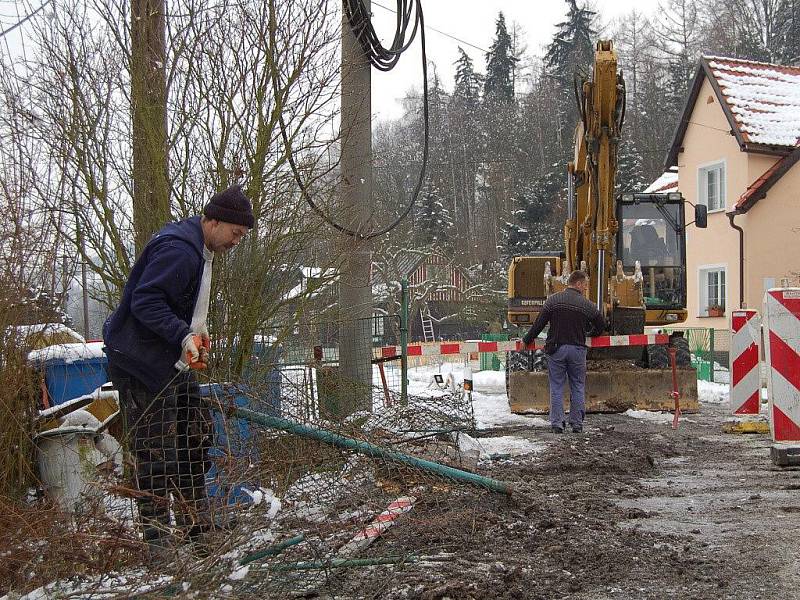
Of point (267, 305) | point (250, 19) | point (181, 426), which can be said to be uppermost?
point (250, 19)

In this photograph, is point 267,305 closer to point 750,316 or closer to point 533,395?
point 533,395

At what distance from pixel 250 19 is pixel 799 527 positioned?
5.39 meters

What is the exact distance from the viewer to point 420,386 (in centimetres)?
1669

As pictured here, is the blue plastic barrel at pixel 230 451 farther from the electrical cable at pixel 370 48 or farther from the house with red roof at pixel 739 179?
the house with red roof at pixel 739 179

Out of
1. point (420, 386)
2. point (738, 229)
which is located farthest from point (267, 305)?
point (738, 229)

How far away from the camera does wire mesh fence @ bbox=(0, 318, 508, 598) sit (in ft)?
13.0

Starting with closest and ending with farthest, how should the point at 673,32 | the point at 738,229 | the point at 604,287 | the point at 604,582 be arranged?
the point at 604,582 → the point at 604,287 → the point at 738,229 → the point at 673,32

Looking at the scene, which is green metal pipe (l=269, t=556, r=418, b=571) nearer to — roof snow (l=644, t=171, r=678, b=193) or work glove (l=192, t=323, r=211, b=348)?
work glove (l=192, t=323, r=211, b=348)

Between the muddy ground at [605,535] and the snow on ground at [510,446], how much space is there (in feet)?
1.61

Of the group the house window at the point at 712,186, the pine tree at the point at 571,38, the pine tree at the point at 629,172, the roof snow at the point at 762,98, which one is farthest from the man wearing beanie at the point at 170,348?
the pine tree at the point at 571,38

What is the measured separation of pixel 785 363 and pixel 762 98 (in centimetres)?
2203

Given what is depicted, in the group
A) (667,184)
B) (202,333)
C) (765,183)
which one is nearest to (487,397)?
(202,333)

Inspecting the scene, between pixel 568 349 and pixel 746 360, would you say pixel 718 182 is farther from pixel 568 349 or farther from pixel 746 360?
pixel 568 349

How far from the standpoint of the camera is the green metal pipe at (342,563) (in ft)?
14.7
